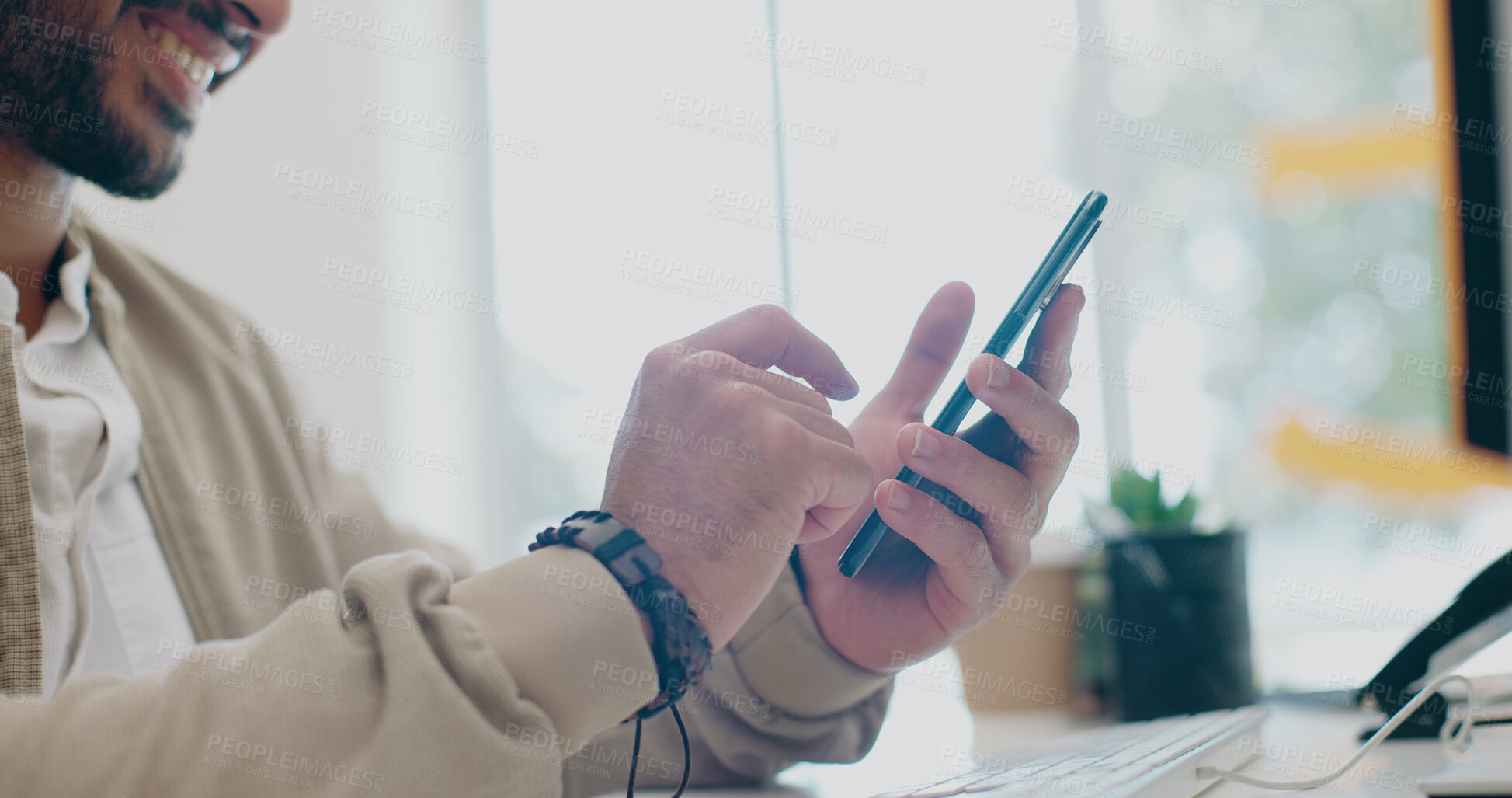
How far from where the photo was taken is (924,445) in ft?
1.74

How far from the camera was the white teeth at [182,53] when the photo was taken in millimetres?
899

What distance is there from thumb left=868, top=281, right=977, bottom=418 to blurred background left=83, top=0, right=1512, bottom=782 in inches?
24.6

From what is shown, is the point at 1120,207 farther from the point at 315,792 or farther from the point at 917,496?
the point at 315,792
